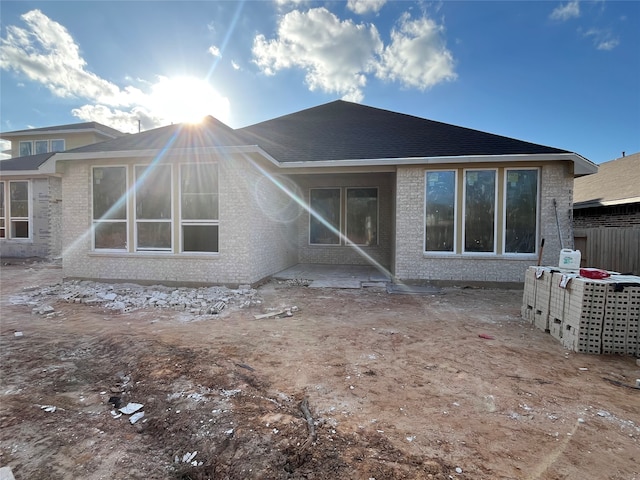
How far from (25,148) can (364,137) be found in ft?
67.2

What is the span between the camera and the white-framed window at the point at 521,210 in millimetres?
7984

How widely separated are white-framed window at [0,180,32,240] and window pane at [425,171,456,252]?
1680cm

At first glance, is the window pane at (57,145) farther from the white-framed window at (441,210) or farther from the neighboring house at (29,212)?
the white-framed window at (441,210)

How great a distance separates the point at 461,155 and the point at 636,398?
20.0ft

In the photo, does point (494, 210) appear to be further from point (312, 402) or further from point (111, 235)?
point (111, 235)

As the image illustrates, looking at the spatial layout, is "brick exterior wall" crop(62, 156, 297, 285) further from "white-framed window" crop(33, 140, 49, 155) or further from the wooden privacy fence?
"white-framed window" crop(33, 140, 49, 155)

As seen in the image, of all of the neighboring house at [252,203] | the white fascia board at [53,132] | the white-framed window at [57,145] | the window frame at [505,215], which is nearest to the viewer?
the neighboring house at [252,203]

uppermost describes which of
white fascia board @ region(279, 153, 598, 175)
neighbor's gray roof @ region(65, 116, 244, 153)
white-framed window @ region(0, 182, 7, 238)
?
neighbor's gray roof @ region(65, 116, 244, 153)

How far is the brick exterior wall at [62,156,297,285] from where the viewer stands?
7.64 m

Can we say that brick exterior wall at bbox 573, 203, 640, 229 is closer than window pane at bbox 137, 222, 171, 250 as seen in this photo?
No

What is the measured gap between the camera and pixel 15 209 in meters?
14.0

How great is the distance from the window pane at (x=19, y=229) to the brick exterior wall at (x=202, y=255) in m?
8.36

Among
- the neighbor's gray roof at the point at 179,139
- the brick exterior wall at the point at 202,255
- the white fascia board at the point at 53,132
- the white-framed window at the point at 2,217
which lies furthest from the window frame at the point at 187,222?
the white fascia board at the point at 53,132

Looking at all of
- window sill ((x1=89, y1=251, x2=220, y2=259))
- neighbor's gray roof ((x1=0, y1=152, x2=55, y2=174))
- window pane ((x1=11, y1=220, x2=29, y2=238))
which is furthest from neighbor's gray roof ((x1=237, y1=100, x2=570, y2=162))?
window pane ((x1=11, y1=220, x2=29, y2=238))
